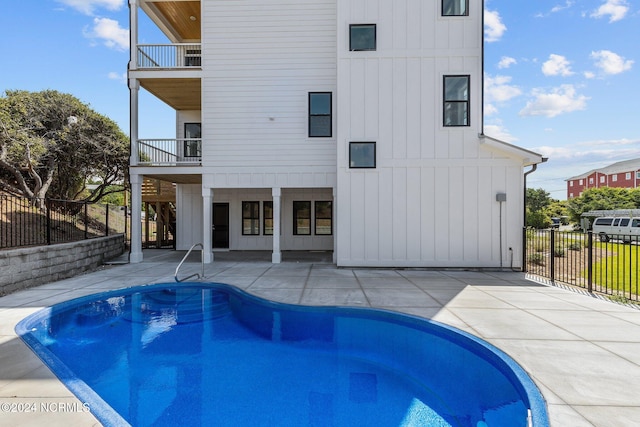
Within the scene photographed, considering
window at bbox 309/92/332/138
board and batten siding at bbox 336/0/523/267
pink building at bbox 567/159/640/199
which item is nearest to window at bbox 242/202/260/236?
window at bbox 309/92/332/138

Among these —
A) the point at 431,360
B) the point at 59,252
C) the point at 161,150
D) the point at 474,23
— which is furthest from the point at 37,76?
the point at 431,360

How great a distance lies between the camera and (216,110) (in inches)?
428

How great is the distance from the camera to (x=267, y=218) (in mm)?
14391

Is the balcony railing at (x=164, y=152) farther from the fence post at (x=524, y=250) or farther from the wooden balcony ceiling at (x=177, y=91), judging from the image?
the fence post at (x=524, y=250)

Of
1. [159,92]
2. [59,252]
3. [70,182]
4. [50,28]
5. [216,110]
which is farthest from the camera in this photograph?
[70,182]

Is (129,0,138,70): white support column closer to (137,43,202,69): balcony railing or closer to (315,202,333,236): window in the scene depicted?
(137,43,202,69): balcony railing

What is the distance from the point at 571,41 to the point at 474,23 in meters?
10.3

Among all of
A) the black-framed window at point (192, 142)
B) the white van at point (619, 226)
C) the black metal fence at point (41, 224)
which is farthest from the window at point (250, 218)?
the white van at point (619, 226)

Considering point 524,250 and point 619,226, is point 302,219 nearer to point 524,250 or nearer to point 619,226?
point 524,250

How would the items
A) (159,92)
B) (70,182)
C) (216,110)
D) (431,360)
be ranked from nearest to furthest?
(431,360) < (216,110) < (159,92) < (70,182)

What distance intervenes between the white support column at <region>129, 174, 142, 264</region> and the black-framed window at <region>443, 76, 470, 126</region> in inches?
401

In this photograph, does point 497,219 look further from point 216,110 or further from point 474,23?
point 216,110

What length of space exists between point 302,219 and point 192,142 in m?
5.52

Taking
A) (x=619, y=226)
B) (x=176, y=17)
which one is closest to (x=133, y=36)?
(x=176, y=17)
